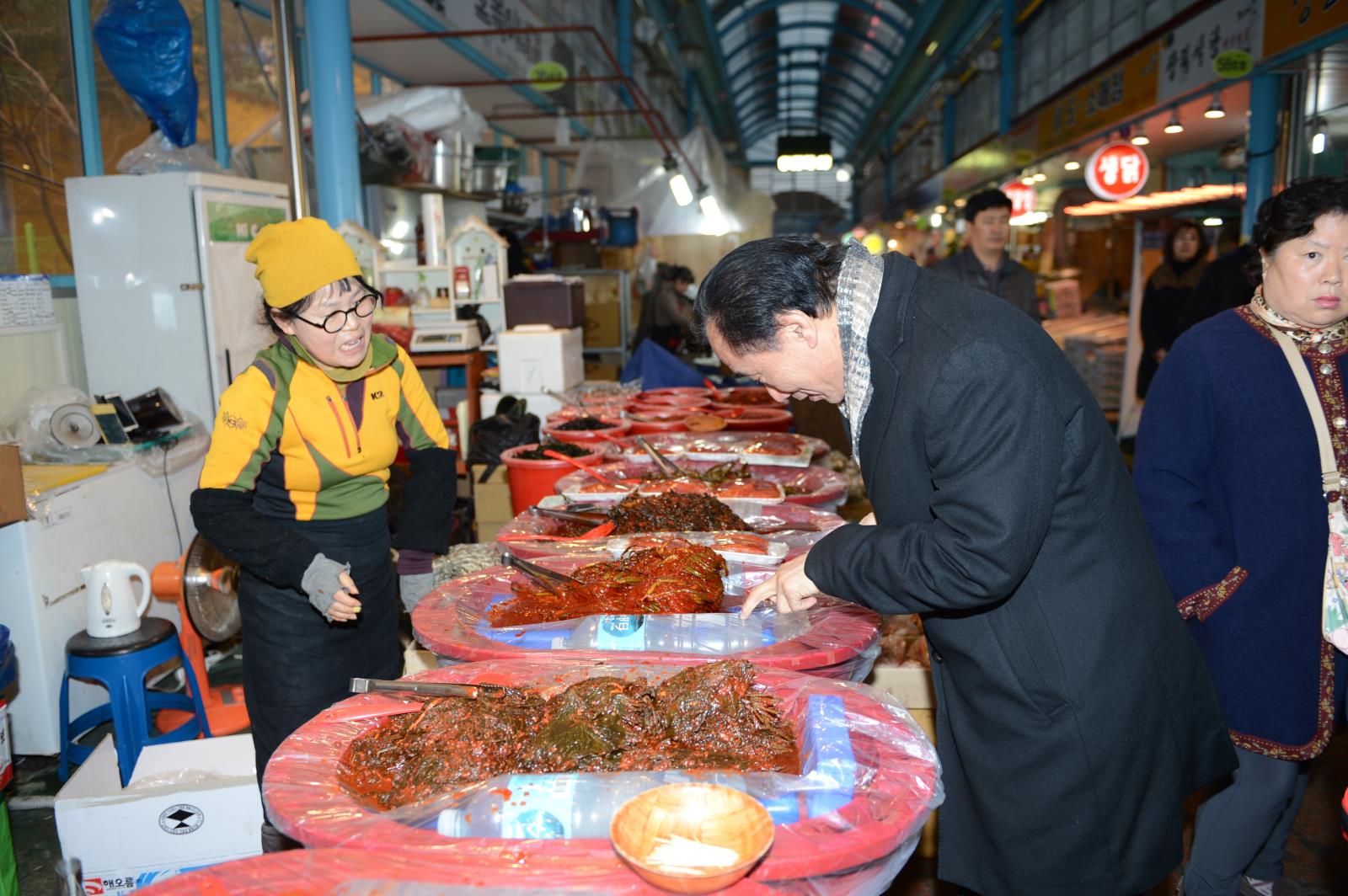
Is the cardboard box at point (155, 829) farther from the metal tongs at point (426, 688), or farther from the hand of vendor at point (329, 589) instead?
the metal tongs at point (426, 688)

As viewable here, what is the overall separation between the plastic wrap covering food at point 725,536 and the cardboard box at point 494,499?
64.8 inches

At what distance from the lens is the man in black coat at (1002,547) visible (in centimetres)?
151

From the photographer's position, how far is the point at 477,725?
1588mm

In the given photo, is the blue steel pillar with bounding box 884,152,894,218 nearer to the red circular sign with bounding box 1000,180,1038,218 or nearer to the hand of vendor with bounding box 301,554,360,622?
the red circular sign with bounding box 1000,180,1038,218

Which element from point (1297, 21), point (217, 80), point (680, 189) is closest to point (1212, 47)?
point (1297, 21)

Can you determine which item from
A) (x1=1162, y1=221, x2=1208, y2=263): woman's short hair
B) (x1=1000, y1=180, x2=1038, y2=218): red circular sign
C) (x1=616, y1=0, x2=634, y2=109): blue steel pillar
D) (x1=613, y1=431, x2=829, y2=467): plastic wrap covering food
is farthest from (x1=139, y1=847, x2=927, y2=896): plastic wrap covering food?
(x1=616, y1=0, x2=634, y2=109): blue steel pillar

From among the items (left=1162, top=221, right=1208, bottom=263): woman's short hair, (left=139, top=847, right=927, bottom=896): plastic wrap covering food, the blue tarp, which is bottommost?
(left=139, top=847, right=927, bottom=896): plastic wrap covering food

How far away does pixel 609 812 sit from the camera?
1.36 meters

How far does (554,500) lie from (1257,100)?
6.54 meters

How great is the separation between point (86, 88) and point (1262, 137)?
297 inches

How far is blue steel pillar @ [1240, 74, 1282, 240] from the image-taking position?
6895mm

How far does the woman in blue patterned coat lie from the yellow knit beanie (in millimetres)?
2086

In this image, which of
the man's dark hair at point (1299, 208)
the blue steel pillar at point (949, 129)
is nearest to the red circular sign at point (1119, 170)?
the man's dark hair at point (1299, 208)

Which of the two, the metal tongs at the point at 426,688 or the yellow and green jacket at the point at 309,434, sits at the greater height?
the yellow and green jacket at the point at 309,434
